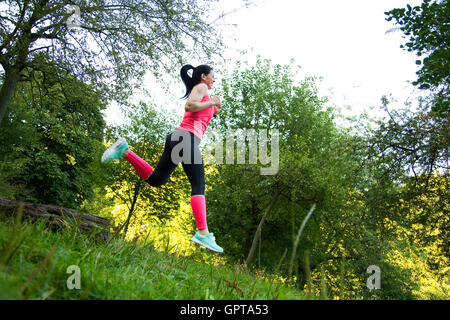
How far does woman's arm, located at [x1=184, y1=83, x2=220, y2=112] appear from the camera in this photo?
3.87m

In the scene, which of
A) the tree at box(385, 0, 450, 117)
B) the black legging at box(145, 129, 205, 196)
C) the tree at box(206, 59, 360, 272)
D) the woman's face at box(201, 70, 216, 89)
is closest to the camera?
the black legging at box(145, 129, 205, 196)

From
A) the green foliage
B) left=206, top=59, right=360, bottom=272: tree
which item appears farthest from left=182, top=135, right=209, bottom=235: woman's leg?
the green foliage

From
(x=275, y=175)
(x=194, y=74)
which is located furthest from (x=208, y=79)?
(x=275, y=175)

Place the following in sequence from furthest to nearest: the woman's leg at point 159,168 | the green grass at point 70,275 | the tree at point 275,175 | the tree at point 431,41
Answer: the tree at point 275,175
the tree at point 431,41
the woman's leg at point 159,168
the green grass at point 70,275

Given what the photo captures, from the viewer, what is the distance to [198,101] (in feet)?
12.9

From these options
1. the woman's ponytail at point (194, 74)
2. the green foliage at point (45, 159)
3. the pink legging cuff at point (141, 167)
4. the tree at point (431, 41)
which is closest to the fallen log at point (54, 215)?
the pink legging cuff at point (141, 167)

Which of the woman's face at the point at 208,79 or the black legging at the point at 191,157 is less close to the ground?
the woman's face at the point at 208,79

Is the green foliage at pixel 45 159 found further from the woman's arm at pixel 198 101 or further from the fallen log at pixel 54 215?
the woman's arm at pixel 198 101

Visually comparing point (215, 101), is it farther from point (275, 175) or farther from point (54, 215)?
point (275, 175)

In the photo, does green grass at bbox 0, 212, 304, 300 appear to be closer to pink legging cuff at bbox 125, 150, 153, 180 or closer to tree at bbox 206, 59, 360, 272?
pink legging cuff at bbox 125, 150, 153, 180

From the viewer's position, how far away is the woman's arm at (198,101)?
3.87m

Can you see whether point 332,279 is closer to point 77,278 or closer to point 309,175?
point 309,175

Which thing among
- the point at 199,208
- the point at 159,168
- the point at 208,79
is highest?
the point at 208,79
